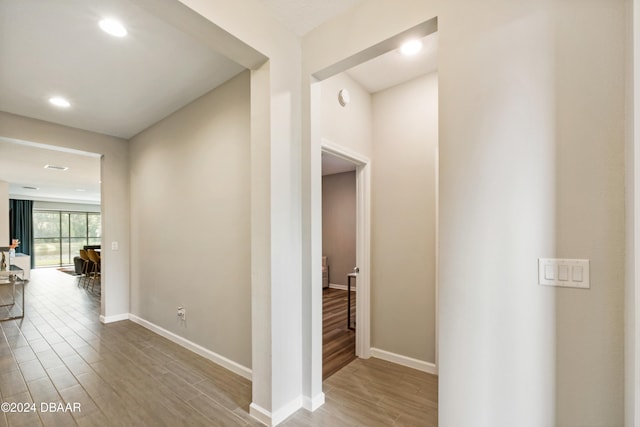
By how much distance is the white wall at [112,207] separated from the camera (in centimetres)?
397

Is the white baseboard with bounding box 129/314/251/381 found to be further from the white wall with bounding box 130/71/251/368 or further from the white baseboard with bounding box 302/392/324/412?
the white baseboard with bounding box 302/392/324/412

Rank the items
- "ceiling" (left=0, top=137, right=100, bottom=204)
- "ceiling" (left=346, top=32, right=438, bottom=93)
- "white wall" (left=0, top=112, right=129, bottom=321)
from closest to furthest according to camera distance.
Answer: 1. "ceiling" (left=346, top=32, right=438, bottom=93)
2. "white wall" (left=0, top=112, right=129, bottom=321)
3. "ceiling" (left=0, top=137, right=100, bottom=204)

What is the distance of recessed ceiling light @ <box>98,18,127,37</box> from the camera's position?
6.33 ft

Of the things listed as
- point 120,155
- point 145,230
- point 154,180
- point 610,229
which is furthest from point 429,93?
point 120,155

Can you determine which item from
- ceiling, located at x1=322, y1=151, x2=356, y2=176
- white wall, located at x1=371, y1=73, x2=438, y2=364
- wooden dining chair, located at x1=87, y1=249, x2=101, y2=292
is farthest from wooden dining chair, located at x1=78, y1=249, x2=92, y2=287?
white wall, located at x1=371, y1=73, x2=438, y2=364

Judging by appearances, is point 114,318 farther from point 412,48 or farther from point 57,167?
point 412,48

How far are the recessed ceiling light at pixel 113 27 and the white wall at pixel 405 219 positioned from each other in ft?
7.63

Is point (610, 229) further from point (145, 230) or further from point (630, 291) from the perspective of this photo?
point (145, 230)

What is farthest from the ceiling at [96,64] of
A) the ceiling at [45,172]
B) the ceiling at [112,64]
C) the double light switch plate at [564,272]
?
the double light switch plate at [564,272]

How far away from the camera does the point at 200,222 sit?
10.0ft

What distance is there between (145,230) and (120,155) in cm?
133

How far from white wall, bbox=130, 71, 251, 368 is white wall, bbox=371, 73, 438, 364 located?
138 centimetres

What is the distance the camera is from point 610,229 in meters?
1.07

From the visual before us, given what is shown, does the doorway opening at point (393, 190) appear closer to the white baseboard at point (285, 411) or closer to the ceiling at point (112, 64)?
the ceiling at point (112, 64)
